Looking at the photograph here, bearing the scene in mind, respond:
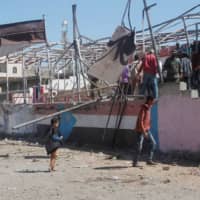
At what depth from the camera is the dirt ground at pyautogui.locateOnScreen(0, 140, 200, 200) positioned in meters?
9.06

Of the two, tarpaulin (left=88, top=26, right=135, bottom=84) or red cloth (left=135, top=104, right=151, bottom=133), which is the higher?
tarpaulin (left=88, top=26, right=135, bottom=84)

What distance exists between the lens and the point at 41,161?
45.3ft

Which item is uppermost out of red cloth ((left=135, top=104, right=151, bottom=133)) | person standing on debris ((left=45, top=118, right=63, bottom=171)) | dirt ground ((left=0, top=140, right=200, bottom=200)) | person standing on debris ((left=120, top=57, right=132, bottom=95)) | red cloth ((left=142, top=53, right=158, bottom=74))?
red cloth ((left=142, top=53, right=158, bottom=74))

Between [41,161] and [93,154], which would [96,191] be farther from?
[93,154]

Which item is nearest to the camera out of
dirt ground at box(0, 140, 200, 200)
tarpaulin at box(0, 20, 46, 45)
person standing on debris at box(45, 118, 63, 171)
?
dirt ground at box(0, 140, 200, 200)

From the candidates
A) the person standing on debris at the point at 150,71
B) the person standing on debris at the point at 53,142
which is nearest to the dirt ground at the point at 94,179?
the person standing on debris at the point at 53,142

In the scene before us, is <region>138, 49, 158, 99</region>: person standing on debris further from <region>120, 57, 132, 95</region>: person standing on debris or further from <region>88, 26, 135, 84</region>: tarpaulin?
<region>120, 57, 132, 95</region>: person standing on debris

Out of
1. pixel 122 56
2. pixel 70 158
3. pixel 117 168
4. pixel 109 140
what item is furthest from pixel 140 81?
pixel 117 168

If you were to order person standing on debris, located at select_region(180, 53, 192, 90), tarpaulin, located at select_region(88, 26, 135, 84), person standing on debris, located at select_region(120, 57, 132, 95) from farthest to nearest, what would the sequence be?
person standing on debris, located at select_region(120, 57, 132, 95) < tarpaulin, located at select_region(88, 26, 135, 84) < person standing on debris, located at select_region(180, 53, 192, 90)

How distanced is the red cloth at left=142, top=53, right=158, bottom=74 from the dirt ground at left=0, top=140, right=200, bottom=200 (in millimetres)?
2373

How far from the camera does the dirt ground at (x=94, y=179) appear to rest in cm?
906

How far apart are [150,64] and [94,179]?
443 cm

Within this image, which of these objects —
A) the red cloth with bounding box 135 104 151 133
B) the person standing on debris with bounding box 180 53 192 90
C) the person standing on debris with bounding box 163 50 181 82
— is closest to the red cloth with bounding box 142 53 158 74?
the person standing on debris with bounding box 163 50 181 82

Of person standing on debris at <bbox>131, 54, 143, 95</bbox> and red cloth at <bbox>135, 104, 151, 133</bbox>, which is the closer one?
red cloth at <bbox>135, 104, 151, 133</bbox>
